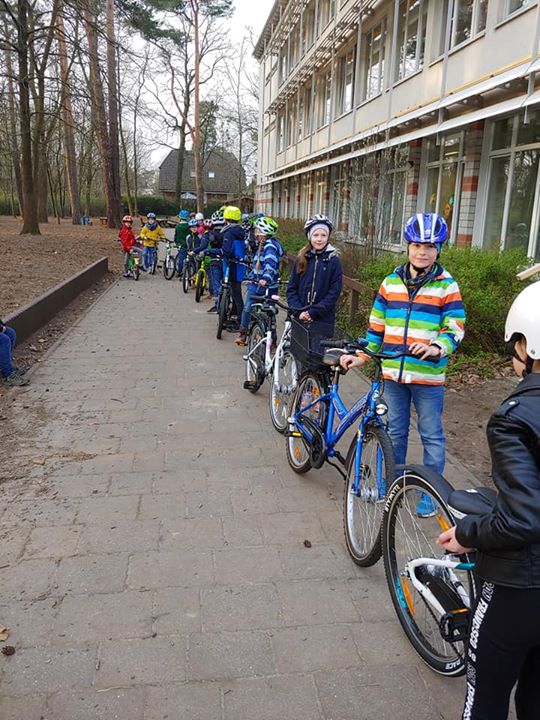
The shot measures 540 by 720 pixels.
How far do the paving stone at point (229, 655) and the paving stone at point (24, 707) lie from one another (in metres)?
0.58

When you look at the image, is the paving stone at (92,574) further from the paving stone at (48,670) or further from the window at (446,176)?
the window at (446,176)

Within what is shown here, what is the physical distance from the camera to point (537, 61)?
964cm

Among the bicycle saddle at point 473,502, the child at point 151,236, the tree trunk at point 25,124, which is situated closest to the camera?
the bicycle saddle at point 473,502

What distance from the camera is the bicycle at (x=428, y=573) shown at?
226 cm

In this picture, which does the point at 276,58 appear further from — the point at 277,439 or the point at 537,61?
the point at 277,439

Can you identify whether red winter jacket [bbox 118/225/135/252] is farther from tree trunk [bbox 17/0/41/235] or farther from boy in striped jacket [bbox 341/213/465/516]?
boy in striped jacket [bbox 341/213/465/516]

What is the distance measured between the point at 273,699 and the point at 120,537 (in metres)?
1.53

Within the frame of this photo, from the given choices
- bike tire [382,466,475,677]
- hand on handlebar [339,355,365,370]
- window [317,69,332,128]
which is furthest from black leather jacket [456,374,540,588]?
window [317,69,332,128]

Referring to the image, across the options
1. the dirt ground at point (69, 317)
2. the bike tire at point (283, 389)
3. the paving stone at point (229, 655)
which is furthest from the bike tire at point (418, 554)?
the bike tire at point (283, 389)

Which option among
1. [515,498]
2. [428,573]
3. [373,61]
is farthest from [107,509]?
[373,61]

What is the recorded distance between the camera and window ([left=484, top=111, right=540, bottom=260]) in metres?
11.2

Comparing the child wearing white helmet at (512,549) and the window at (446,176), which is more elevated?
the window at (446,176)

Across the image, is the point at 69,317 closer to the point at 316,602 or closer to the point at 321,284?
the point at 321,284

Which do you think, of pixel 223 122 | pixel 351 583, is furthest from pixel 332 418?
pixel 223 122
